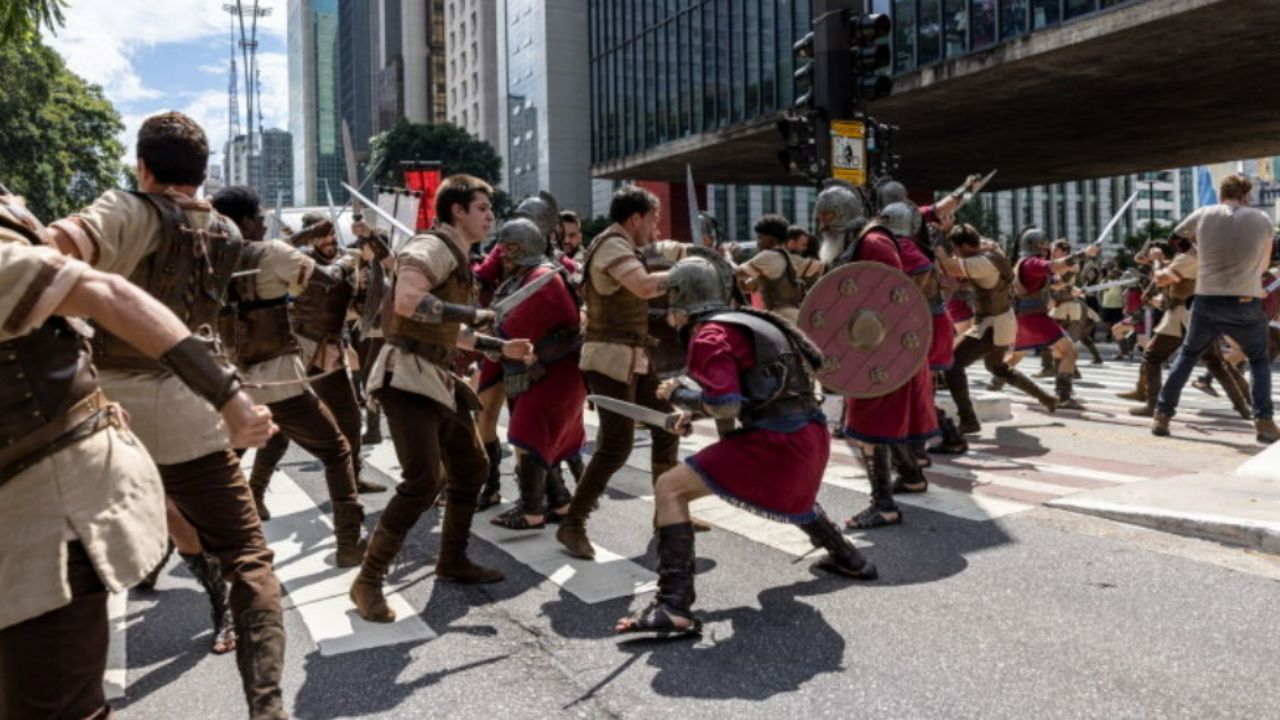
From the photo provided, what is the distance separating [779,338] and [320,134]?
451 ft

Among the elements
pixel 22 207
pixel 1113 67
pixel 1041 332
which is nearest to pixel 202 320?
pixel 22 207

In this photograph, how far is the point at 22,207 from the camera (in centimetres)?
242

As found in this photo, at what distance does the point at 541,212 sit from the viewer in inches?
263

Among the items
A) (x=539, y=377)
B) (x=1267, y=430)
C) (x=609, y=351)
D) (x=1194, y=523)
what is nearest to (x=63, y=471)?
(x=609, y=351)

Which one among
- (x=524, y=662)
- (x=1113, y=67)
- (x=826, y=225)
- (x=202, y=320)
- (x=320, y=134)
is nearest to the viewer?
(x=202, y=320)

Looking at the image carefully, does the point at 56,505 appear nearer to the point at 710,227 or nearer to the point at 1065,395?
the point at 710,227

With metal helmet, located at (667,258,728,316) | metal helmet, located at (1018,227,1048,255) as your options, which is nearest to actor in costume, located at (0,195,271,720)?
metal helmet, located at (667,258,728,316)

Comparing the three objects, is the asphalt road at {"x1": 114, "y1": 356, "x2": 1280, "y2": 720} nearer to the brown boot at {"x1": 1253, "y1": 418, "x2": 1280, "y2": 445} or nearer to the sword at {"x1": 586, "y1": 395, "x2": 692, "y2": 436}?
the sword at {"x1": 586, "y1": 395, "x2": 692, "y2": 436}

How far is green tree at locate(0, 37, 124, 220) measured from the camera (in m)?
29.2

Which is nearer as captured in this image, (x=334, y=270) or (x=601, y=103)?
(x=334, y=270)

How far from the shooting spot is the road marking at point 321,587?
411 centimetres

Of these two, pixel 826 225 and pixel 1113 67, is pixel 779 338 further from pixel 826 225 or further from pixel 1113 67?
pixel 1113 67

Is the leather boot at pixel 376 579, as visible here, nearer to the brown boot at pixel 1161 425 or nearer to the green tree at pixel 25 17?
the green tree at pixel 25 17

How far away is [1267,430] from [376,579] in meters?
6.80
